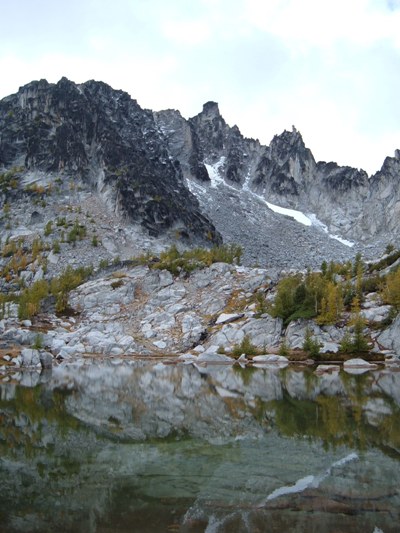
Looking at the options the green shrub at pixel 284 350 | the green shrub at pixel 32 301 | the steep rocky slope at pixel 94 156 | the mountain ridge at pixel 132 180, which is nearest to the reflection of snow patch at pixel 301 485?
the green shrub at pixel 284 350

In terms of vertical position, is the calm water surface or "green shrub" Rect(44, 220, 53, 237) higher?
"green shrub" Rect(44, 220, 53, 237)

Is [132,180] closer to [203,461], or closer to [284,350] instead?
[284,350]

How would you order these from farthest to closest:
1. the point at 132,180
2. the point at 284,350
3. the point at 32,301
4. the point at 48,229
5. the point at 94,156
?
the point at 94,156, the point at 132,180, the point at 48,229, the point at 32,301, the point at 284,350

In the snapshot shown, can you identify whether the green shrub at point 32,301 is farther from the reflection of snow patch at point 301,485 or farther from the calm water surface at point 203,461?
the reflection of snow patch at point 301,485

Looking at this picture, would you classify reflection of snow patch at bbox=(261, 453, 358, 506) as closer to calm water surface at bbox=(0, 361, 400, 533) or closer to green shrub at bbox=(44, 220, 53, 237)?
calm water surface at bbox=(0, 361, 400, 533)

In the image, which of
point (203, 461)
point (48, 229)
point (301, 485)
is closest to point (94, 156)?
point (48, 229)

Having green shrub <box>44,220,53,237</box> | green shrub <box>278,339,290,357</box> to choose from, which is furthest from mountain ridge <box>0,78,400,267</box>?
green shrub <box>278,339,290,357</box>

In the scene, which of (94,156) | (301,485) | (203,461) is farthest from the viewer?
(94,156)

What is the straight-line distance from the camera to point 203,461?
1625 cm

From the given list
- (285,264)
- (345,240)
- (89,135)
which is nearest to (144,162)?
(89,135)

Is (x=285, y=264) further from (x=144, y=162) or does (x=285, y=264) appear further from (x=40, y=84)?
(x=40, y=84)

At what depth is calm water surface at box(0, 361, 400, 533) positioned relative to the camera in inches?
430

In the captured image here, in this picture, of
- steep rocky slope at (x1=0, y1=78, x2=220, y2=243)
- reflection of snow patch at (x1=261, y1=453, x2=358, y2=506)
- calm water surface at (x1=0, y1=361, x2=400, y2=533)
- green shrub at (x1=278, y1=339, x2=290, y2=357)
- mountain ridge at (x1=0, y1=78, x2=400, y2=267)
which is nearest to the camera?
calm water surface at (x1=0, y1=361, x2=400, y2=533)

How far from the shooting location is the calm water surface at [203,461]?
35.8 feet
